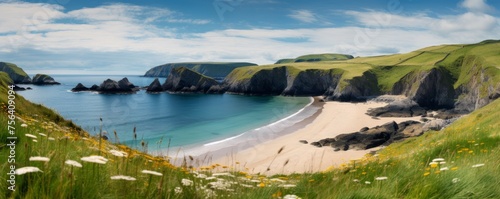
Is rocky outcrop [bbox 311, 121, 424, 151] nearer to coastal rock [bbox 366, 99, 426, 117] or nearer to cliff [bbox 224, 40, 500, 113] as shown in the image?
coastal rock [bbox 366, 99, 426, 117]

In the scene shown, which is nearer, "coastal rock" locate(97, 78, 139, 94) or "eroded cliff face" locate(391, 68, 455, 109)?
"eroded cliff face" locate(391, 68, 455, 109)

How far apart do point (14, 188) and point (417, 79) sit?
448ft

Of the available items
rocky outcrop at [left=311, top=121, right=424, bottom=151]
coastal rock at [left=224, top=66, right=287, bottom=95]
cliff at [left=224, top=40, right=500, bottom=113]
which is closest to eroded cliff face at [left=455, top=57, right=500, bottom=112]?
cliff at [left=224, top=40, right=500, bottom=113]

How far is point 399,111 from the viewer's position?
92.8 metres

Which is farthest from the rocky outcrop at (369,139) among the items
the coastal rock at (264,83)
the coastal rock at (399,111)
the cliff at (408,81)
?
the coastal rock at (264,83)

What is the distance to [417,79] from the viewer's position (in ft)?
409

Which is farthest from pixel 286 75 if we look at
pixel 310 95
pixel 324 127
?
pixel 324 127

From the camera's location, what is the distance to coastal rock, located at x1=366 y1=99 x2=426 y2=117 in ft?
294

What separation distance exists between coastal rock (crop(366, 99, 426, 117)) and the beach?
13.0ft

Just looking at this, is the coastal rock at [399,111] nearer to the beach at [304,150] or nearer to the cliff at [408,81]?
the beach at [304,150]

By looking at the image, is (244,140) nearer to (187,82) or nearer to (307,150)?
(307,150)

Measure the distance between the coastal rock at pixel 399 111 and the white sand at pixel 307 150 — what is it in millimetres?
3845

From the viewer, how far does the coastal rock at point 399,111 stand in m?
89.7

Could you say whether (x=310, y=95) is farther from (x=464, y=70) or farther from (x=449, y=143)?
(x=449, y=143)
